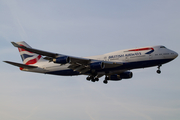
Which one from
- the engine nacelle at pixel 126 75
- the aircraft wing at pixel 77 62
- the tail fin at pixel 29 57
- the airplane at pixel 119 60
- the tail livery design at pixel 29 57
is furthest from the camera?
the tail livery design at pixel 29 57

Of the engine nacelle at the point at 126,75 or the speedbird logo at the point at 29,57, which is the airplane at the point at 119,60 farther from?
the speedbird logo at the point at 29,57

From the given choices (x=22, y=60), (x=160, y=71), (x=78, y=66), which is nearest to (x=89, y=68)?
(x=78, y=66)

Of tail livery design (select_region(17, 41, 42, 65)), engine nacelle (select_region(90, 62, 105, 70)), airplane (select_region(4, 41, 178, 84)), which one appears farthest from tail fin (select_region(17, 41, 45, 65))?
engine nacelle (select_region(90, 62, 105, 70))

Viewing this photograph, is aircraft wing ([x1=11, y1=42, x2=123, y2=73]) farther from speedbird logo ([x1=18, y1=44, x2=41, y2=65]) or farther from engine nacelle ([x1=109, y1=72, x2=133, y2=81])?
speedbird logo ([x1=18, y1=44, x2=41, y2=65])

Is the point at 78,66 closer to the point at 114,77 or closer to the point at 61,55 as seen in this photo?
the point at 61,55

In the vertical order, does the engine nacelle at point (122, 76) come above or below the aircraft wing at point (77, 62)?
below

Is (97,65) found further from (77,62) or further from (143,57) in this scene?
(143,57)

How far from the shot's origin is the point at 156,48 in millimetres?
40500

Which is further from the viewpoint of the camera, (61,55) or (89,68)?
(89,68)

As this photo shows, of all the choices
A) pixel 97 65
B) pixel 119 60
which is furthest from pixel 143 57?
pixel 97 65

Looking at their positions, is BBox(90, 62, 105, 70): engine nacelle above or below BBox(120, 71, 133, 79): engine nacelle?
above

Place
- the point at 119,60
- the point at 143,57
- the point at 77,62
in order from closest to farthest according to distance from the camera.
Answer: the point at 143,57 < the point at 77,62 < the point at 119,60

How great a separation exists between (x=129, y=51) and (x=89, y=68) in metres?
7.35

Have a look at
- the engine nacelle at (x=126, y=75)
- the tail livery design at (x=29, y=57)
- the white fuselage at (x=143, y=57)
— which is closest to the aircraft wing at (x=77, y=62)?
the white fuselage at (x=143, y=57)
